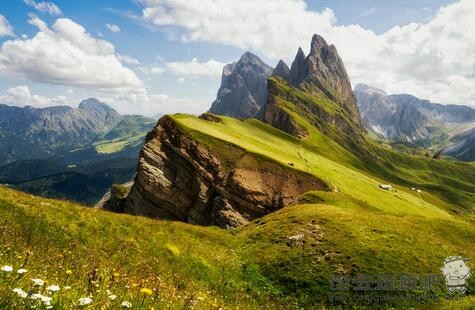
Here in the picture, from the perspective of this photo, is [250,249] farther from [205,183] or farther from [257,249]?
[205,183]

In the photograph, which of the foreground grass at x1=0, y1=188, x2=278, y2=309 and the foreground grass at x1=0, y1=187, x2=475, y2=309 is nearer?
the foreground grass at x1=0, y1=188, x2=278, y2=309

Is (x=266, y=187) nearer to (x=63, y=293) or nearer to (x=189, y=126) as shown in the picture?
(x=189, y=126)

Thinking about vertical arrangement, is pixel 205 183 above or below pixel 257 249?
below

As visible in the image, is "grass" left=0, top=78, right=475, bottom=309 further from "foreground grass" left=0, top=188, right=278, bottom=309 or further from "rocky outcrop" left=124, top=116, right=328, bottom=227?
"rocky outcrop" left=124, top=116, right=328, bottom=227

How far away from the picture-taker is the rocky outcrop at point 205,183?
80.2m

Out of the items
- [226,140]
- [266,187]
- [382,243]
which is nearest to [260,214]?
[266,187]

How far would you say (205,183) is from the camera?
83.6m

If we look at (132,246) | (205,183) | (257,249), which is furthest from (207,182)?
(132,246)

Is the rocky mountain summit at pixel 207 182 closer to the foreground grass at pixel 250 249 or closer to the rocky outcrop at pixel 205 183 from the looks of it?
the rocky outcrop at pixel 205 183

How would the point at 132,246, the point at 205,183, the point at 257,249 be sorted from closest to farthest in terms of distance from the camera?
the point at 132,246 < the point at 257,249 < the point at 205,183

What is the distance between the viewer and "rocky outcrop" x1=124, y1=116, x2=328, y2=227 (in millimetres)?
80250

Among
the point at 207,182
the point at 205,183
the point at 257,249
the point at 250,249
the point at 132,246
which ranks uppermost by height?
the point at 132,246

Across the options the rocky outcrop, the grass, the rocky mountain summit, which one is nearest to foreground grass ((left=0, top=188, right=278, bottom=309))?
the grass

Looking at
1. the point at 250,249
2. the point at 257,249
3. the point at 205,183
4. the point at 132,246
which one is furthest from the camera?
the point at 205,183
